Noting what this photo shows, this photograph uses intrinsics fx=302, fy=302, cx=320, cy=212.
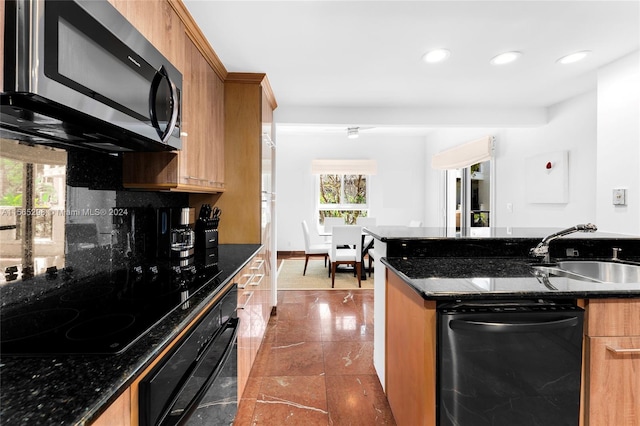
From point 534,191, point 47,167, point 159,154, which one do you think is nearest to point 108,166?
point 159,154

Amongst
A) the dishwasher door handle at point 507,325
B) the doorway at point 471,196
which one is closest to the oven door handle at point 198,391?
the dishwasher door handle at point 507,325

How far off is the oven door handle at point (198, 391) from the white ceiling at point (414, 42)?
70.0 inches

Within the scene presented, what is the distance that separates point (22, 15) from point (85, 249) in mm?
970

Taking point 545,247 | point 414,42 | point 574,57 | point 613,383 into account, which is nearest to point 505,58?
point 574,57

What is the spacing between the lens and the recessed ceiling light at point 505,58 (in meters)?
2.26

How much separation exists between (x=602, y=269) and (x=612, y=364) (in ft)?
2.80

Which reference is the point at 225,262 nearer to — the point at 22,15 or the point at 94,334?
the point at 94,334

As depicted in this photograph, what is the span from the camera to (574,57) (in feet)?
7.55

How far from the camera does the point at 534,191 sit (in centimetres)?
358

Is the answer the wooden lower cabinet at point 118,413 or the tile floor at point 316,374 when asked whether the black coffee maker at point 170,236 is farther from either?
the wooden lower cabinet at point 118,413

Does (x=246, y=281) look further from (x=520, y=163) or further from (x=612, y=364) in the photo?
(x=520, y=163)

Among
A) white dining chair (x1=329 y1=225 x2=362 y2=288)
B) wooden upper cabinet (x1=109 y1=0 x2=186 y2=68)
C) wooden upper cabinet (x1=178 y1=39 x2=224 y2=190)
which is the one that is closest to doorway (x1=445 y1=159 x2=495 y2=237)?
white dining chair (x1=329 y1=225 x2=362 y2=288)

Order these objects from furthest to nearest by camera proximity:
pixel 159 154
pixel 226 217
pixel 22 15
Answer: pixel 226 217 < pixel 159 154 < pixel 22 15

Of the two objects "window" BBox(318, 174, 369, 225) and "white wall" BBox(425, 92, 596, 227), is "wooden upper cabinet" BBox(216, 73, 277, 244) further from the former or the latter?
"window" BBox(318, 174, 369, 225)
